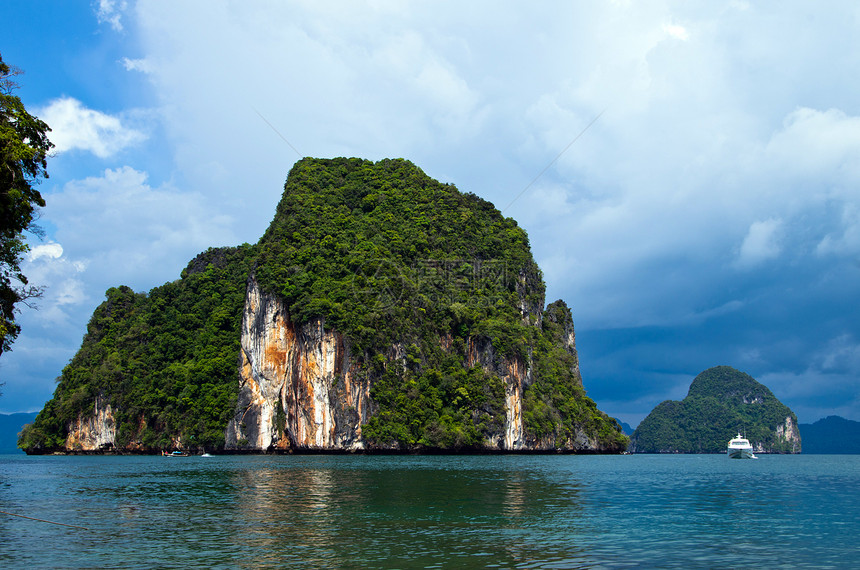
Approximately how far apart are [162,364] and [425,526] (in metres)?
82.0

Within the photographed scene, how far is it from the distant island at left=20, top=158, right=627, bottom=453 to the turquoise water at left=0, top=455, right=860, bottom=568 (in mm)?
38704

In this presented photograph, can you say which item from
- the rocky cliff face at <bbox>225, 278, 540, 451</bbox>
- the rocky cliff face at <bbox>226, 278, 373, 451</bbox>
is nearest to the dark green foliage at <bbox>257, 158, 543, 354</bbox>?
the rocky cliff face at <bbox>225, 278, 540, 451</bbox>

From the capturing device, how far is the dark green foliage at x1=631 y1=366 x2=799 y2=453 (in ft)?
525

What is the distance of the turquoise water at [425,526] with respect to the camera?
43.7 feet

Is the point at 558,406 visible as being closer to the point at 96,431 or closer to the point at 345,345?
the point at 345,345

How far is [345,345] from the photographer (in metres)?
68.5

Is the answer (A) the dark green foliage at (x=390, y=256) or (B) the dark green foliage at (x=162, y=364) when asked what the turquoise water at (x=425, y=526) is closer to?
(A) the dark green foliage at (x=390, y=256)

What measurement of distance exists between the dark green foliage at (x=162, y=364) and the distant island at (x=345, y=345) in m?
0.24

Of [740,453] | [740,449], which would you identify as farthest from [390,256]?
[740,453]

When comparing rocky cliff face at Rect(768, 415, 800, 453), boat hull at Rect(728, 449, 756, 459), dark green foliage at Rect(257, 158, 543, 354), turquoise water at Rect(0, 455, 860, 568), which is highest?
dark green foliage at Rect(257, 158, 543, 354)

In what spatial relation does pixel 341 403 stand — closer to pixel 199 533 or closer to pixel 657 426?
pixel 199 533

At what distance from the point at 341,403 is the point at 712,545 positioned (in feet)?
182

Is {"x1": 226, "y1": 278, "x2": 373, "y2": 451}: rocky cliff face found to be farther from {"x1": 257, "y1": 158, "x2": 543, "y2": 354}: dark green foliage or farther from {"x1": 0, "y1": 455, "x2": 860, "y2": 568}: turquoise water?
{"x1": 0, "y1": 455, "x2": 860, "y2": 568}: turquoise water

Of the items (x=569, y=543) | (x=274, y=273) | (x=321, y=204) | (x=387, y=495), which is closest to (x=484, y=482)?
(x=387, y=495)
